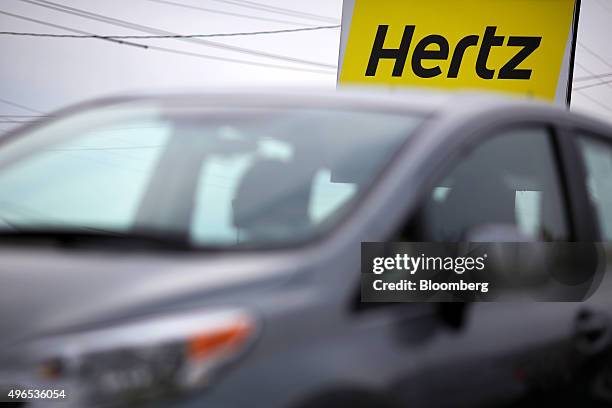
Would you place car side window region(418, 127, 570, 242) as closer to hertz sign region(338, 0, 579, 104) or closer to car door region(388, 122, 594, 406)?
car door region(388, 122, 594, 406)

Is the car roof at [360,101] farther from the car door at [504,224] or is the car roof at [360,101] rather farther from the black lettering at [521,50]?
the black lettering at [521,50]

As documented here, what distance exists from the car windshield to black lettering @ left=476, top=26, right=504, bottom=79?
15.5m

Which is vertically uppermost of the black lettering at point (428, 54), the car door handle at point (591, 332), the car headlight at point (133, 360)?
the black lettering at point (428, 54)

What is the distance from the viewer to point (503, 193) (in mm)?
3479

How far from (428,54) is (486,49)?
3.29 ft

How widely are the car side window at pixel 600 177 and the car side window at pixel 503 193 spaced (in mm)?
186

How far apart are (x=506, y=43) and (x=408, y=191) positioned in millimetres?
17246

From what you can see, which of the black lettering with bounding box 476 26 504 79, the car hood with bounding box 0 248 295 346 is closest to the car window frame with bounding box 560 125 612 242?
the car hood with bounding box 0 248 295 346

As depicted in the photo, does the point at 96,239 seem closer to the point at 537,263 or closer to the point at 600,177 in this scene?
the point at 537,263

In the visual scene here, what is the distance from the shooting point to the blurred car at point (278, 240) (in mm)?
2338

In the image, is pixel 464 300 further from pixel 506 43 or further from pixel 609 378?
pixel 506 43

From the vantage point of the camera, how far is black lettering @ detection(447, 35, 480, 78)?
61.3 ft

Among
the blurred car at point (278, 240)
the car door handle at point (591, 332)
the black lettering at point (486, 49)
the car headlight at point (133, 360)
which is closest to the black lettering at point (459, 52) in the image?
the black lettering at point (486, 49)

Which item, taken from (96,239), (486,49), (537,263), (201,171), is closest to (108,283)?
(96,239)
